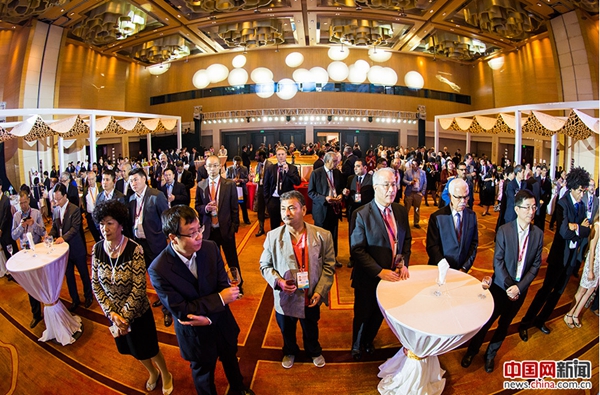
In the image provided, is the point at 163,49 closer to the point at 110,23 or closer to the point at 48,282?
the point at 110,23

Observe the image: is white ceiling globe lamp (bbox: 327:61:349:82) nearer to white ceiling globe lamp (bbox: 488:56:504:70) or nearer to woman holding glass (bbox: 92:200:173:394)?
woman holding glass (bbox: 92:200:173:394)

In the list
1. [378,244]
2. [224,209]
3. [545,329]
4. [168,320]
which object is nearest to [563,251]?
[545,329]

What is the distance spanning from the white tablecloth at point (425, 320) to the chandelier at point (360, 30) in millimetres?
14574

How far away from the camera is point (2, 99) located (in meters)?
12.2

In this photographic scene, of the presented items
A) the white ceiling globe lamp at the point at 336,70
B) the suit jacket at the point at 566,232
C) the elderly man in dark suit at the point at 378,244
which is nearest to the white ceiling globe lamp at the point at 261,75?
the white ceiling globe lamp at the point at 336,70

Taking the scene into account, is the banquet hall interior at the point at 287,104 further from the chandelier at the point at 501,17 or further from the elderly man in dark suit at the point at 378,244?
the elderly man in dark suit at the point at 378,244

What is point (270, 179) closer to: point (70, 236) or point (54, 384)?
point (70, 236)

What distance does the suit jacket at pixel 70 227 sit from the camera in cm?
342

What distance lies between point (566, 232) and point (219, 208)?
3.55m

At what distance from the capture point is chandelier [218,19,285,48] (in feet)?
48.5

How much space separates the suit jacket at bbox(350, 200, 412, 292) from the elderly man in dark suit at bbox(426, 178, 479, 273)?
31 centimetres

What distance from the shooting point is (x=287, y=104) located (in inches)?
808

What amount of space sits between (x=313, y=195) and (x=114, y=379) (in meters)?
2.94

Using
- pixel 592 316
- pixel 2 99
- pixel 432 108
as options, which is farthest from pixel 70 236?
pixel 432 108
